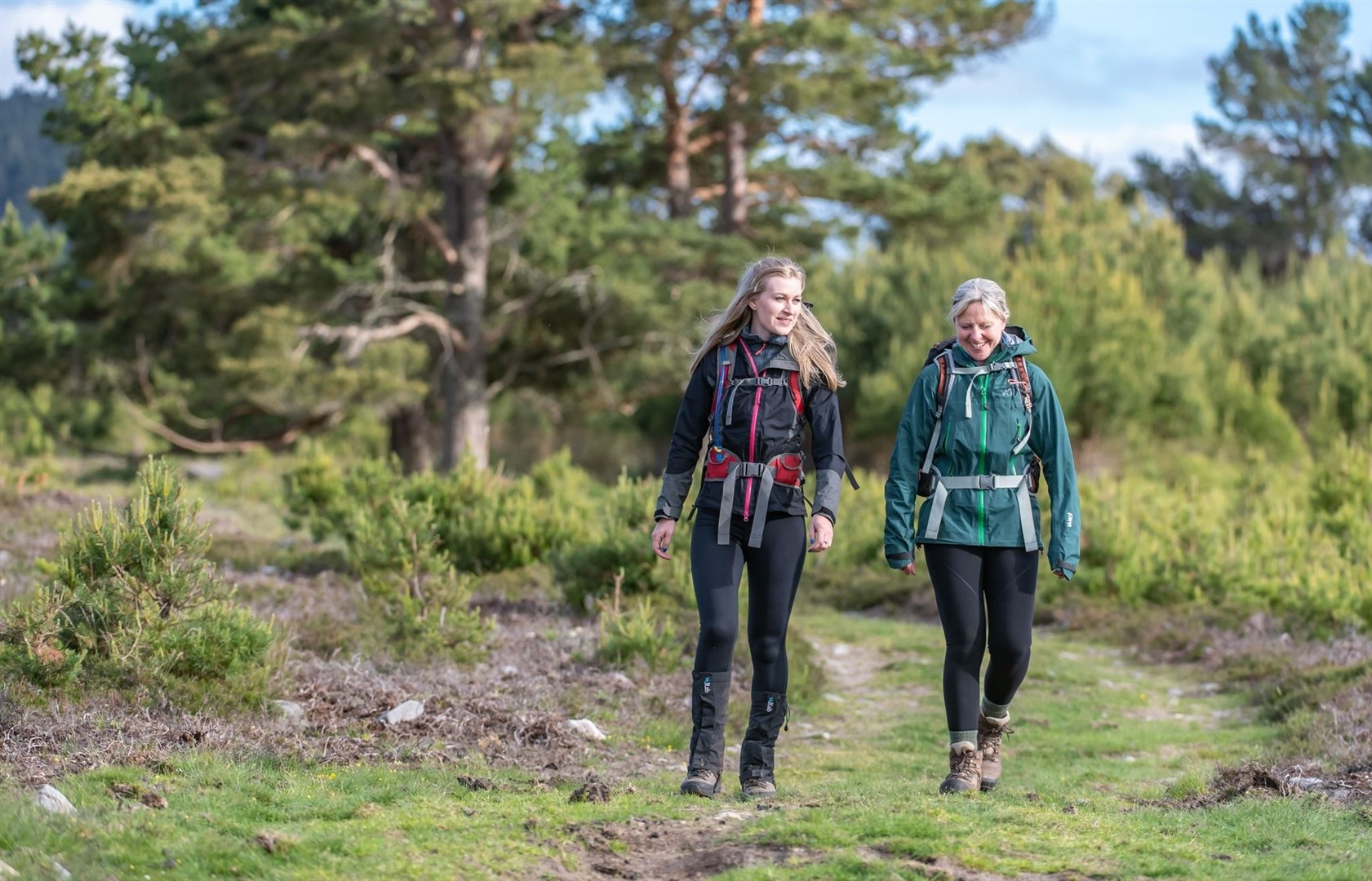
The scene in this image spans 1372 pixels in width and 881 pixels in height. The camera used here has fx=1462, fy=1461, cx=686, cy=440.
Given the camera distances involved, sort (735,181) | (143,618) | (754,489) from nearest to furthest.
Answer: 1. (754,489)
2. (143,618)
3. (735,181)

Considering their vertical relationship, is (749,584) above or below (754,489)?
below

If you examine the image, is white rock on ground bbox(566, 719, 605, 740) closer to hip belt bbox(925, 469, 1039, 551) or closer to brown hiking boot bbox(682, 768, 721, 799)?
brown hiking boot bbox(682, 768, 721, 799)

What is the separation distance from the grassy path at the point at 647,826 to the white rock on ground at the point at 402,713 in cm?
77

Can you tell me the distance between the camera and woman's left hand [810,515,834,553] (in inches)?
216

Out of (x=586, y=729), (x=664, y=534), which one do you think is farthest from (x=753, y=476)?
(x=586, y=729)

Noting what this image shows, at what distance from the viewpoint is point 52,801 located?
195 inches

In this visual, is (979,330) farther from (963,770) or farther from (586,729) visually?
(586,729)

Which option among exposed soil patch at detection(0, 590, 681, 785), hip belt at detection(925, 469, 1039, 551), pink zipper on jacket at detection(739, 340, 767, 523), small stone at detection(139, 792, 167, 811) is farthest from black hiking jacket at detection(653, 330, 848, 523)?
small stone at detection(139, 792, 167, 811)

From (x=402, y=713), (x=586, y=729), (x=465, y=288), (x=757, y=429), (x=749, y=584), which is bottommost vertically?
(x=586, y=729)

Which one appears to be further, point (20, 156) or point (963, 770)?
point (20, 156)

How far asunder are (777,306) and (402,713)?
2.82 m

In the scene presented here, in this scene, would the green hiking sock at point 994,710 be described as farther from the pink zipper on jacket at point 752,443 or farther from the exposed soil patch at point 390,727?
the exposed soil patch at point 390,727

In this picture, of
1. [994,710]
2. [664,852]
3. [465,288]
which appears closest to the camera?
[664,852]

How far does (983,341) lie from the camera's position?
5.68m
